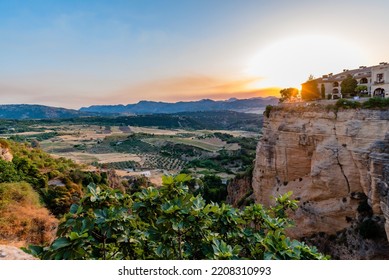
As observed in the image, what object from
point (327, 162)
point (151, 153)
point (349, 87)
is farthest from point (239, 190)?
point (151, 153)

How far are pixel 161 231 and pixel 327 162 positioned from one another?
1660 centimetres

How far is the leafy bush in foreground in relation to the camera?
3.25m

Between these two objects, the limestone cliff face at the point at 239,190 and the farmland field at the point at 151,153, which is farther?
the farmland field at the point at 151,153

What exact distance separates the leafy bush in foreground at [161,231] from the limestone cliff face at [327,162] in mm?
13063

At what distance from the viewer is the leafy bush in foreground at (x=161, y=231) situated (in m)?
3.25

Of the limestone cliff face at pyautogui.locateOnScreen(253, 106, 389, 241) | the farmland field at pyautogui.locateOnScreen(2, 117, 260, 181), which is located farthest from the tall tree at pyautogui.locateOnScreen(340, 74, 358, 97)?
the farmland field at pyautogui.locateOnScreen(2, 117, 260, 181)

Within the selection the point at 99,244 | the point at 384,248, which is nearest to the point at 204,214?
the point at 99,244

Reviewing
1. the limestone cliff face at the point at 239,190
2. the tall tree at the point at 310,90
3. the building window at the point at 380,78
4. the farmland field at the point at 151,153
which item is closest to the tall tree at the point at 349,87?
the building window at the point at 380,78

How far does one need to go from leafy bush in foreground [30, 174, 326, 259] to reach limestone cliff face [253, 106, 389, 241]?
13063 millimetres

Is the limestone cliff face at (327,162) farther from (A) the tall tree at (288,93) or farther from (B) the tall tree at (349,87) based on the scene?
(A) the tall tree at (288,93)

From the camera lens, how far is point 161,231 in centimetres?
351

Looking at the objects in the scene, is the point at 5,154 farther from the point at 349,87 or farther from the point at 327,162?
the point at 349,87

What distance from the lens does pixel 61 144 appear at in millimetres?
94875

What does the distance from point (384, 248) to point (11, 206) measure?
19.7 meters
